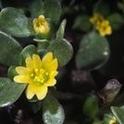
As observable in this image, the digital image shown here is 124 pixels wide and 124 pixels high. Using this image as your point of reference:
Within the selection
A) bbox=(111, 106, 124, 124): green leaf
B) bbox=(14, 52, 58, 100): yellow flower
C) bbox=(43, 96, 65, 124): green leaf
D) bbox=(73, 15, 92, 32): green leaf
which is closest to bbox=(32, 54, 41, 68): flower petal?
bbox=(14, 52, 58, 100): yellow flower

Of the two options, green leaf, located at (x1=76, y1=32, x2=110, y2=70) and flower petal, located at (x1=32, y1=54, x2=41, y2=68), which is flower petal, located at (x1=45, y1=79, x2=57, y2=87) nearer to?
flower petal, located at (x1=32, y1=54, x2=41, y2=68)

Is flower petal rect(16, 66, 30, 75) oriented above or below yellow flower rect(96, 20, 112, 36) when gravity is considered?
above

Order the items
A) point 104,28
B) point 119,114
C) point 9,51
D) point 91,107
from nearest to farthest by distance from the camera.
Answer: point 119,114 → point 9,51 → point 91,107 → point 104,28

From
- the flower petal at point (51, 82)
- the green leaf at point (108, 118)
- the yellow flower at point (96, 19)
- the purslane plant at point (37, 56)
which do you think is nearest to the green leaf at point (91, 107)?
the purslane plant at point (37, 56)

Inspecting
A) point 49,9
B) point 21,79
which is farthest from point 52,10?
point 21,79

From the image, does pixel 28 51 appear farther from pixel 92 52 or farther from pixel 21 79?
pixel 92 52

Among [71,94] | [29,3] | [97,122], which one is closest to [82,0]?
[29,3]

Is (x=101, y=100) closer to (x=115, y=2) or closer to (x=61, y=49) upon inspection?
(x=61, y=49)
